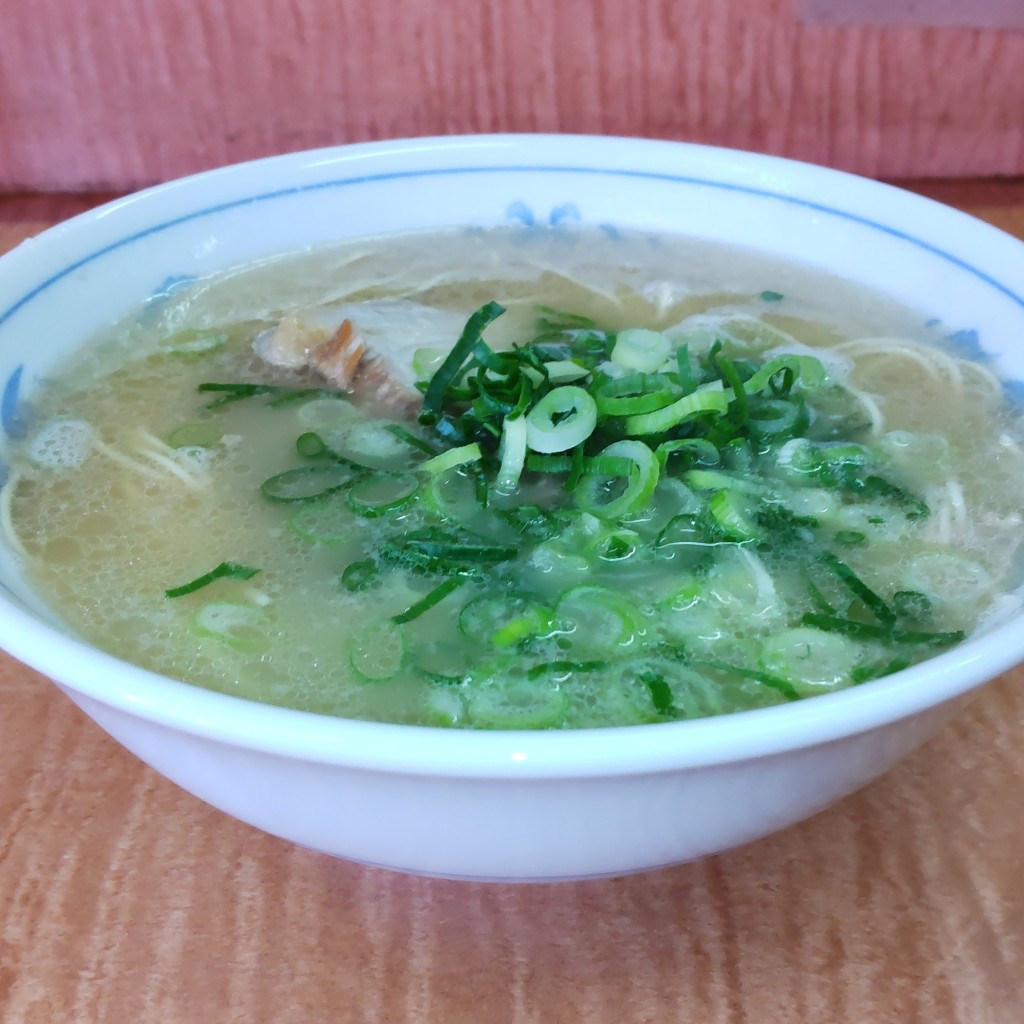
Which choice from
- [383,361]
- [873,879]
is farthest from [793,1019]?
[383,361]

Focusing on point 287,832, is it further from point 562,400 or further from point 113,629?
point 562,400

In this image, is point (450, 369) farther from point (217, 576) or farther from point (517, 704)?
point (517, 704)

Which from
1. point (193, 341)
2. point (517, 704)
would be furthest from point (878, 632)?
point (193, 341)

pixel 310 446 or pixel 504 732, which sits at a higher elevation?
pixel 504 732

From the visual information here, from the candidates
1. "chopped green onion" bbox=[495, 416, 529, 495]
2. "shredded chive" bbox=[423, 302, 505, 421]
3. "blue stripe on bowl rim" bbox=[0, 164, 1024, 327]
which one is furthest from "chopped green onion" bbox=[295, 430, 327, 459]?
"blue stripe on bowl rim" bbox=[0, 164, 1024, 327]

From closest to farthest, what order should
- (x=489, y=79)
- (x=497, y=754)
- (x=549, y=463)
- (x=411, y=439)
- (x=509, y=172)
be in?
(x=497, y=754), (x=549, y=463), (x=411, y=439), (x=509, y=172), (x=489, y=79)
